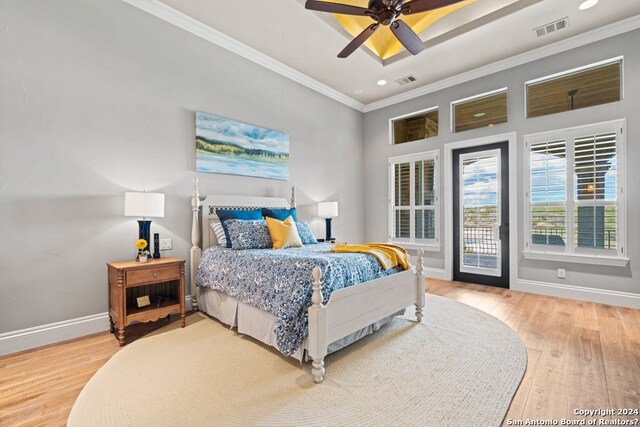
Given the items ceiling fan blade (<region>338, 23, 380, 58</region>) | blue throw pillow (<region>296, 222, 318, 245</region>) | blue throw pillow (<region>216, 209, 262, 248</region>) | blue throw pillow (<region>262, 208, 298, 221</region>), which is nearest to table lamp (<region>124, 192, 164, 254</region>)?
blue throw pillow (<region>216, 209, 262, 248</region>)

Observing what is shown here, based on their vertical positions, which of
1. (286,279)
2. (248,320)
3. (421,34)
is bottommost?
(248,320)

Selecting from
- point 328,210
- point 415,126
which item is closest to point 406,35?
point 328,210

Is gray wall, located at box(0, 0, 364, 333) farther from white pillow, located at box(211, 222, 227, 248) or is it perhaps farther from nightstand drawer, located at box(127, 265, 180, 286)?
nightstand drawer, located at box(127, 265, 180, 286)

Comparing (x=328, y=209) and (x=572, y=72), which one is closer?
(x=572, y=72)

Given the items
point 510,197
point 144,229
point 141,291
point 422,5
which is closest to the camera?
point 422,5

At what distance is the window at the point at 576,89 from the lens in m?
3.61

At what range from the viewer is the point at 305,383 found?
1.89 metres

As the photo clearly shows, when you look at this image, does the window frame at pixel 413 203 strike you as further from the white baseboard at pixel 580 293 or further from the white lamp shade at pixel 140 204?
the white lamp shade at pixel 140 204

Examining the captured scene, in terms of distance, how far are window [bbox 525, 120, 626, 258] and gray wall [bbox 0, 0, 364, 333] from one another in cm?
419

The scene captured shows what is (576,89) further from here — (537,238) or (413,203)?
(413,203)

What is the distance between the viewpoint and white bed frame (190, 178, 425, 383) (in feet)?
6.28

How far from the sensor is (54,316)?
251cm

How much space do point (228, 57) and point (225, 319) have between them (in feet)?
10.4

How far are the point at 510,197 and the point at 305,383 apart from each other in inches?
156
